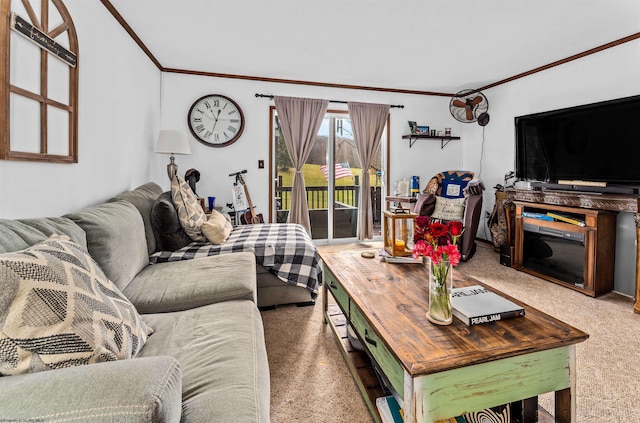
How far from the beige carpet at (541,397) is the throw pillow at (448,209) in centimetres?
127

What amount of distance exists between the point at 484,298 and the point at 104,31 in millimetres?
2991

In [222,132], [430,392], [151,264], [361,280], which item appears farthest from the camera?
[222,132]

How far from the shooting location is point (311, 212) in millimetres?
4781

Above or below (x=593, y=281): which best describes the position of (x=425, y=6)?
above

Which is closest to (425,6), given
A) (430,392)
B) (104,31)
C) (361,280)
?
(361,280)

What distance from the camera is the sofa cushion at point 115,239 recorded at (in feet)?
4.83

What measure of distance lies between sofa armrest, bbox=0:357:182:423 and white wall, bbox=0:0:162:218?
3.71 ft

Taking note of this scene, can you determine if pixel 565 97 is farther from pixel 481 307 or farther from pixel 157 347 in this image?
pixel 157 347

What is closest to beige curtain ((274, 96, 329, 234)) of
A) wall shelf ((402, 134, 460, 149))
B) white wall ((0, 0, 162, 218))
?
wall shelf ((402, 134, 460, 149))

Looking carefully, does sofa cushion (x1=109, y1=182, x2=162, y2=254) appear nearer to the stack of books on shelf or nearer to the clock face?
the clock face

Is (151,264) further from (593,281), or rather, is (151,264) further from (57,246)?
(593,281)

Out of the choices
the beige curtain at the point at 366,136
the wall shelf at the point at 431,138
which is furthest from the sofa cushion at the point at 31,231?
the wall shelf at the point at 431,138

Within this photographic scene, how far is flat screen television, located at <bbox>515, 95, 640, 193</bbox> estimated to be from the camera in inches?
104

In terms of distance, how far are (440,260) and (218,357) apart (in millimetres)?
860
